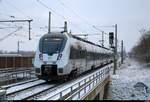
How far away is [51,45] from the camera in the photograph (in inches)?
922

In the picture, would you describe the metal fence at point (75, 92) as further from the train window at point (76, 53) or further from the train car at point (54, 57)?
the train window at point (76, 53)

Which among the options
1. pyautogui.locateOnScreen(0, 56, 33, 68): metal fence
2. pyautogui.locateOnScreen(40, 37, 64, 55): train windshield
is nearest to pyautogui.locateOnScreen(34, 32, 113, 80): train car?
pyautogui.locateOnScreen(40, 37, 64, 55): train windshield

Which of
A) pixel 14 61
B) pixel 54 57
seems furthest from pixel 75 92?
pixel 14 61

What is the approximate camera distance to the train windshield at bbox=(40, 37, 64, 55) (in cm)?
2322

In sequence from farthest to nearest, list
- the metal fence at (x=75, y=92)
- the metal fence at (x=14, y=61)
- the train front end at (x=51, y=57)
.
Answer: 1. the metal fence at (x=14, y=61)
2. the train front end at (x=51, y=57)
3. the metal fence at (x=75, y=92)

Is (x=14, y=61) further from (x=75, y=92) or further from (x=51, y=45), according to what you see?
(x=75, y=92)

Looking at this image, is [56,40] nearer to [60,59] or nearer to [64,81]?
[60,59]

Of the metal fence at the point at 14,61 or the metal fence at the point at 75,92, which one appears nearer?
the metal fence at the point at 75,92

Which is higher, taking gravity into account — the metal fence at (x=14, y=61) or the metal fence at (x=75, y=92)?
the metal fence at (x=14, y=61)

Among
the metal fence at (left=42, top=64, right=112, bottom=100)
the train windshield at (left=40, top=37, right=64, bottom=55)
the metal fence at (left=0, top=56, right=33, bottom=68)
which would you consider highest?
the train windshield at (left=40, top=37, right=64, bottom=55)

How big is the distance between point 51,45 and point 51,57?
38.1 inches

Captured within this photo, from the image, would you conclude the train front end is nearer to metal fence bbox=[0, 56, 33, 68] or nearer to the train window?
the train window

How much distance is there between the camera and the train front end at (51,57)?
22828 mm

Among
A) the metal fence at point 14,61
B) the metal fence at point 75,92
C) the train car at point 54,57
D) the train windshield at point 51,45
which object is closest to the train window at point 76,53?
the train car at point 54,57
